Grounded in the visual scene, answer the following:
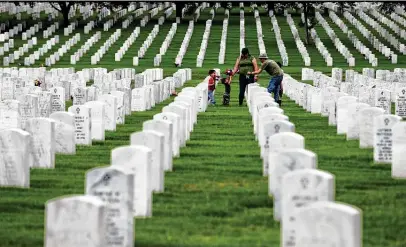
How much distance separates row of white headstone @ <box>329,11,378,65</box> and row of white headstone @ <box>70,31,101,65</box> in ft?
48.1

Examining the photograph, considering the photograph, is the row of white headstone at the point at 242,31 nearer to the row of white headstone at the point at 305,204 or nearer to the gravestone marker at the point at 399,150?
the gravestone marker at the point at 399,150

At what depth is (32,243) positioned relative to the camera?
1359 centimetres

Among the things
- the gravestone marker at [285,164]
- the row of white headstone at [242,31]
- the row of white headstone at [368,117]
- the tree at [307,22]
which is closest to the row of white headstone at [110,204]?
the gravestone marker at [285,164]

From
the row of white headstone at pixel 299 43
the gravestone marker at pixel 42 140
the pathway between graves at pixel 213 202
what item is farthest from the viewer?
the row of white headstone at pixel 299 43

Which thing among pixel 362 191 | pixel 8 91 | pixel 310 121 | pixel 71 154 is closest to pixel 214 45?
pixel 8 91

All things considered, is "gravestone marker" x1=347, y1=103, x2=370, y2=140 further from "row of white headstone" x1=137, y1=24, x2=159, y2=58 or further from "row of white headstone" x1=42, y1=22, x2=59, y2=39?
"row of white headstone" x1=42, y1=22, x2=59, y2=39

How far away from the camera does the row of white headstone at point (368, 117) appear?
18.9m

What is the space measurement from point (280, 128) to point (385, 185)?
1.69m

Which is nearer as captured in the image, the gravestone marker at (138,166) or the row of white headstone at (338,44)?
the gravestone marker at (138,166)

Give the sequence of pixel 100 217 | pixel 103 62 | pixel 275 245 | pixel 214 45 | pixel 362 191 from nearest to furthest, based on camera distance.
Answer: pixel 100 217
pixel 275 245
pixel 362 191
pixel 103 62
pixel 214 45

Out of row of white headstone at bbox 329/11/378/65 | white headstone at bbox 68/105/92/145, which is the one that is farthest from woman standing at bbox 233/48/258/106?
row of white headstone at bbox 329/11/378/65

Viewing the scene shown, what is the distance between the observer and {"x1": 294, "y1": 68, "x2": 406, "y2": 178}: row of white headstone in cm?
1889

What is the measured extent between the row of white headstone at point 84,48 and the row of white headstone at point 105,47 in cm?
76

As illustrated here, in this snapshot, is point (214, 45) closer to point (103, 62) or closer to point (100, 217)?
point (103, 62)
